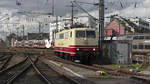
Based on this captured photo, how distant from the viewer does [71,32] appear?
69.8 ft

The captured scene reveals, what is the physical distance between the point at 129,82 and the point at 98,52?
10007 millimetres

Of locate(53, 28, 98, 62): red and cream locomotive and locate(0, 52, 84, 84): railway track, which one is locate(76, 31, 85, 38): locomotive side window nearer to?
locate(53, 28, 98, 62): red and cream locomotive

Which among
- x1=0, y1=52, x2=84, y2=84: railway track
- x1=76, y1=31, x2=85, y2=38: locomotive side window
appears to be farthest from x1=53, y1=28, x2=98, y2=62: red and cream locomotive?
x1=0, y1=52, x2=84, y2=84: railway track

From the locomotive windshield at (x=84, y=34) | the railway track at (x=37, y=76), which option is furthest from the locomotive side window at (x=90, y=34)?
the railway track at (x=37, y=76)

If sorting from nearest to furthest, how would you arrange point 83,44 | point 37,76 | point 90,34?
point 37,76
point 83,44
point 90,34

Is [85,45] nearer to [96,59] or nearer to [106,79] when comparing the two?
[96,59]

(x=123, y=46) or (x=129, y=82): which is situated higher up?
(x=123, y=46)

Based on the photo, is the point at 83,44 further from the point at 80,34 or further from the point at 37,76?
the point at 37,76

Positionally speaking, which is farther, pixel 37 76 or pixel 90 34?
pixel 90 34

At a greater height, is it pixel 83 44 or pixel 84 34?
pixel 84 34

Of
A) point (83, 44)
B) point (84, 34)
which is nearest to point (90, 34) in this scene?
point (84, 34)

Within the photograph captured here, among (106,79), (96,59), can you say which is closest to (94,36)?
(96,59)

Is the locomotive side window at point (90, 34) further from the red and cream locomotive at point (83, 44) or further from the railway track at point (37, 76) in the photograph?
the railway track at point (37, 76)

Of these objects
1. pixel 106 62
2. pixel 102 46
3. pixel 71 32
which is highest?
pixel 71 32
